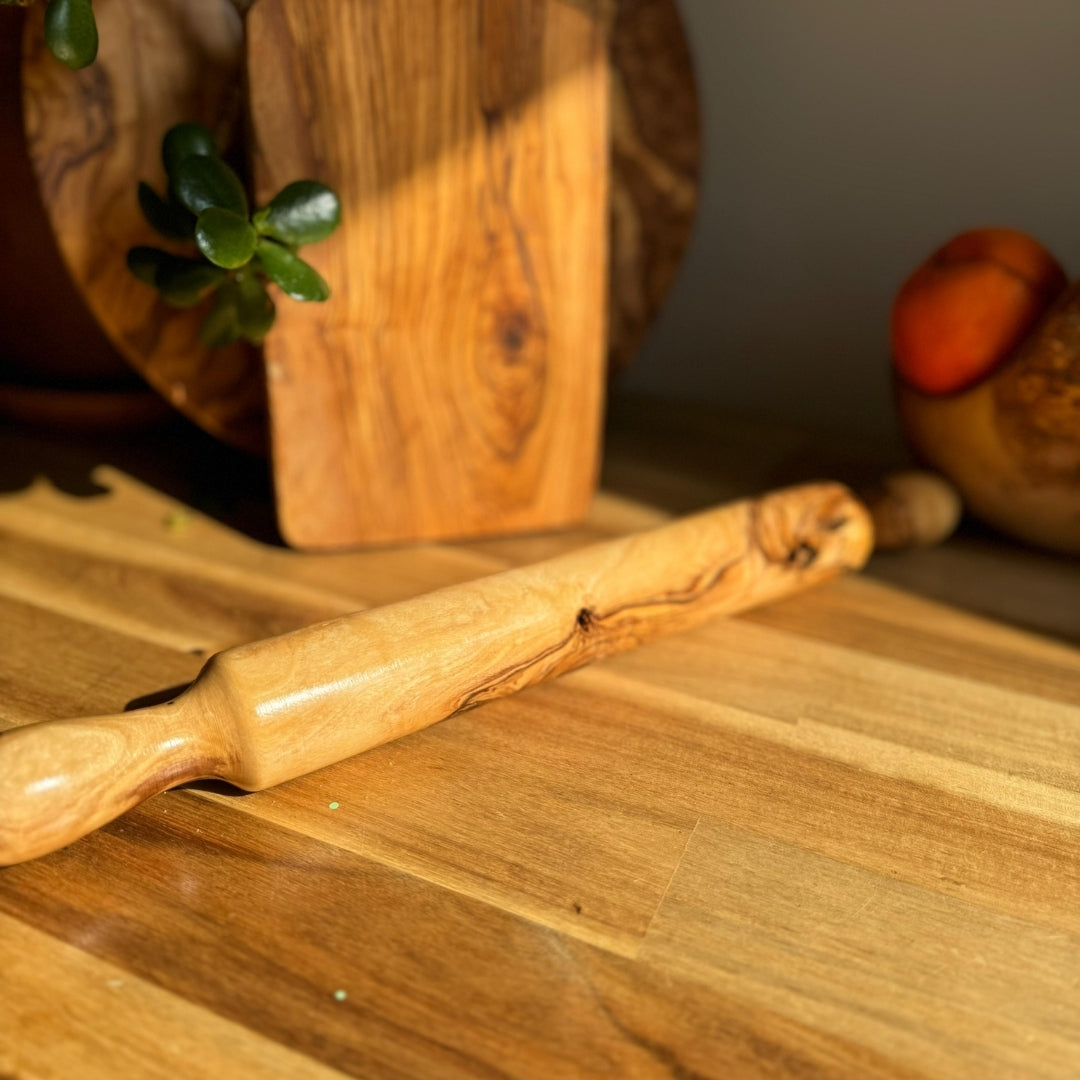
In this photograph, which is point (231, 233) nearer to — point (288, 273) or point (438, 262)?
point (288, 273)

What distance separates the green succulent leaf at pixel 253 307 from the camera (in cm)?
72

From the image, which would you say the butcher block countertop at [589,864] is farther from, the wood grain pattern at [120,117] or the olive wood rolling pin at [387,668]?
the wood grain pattern at [120,117]

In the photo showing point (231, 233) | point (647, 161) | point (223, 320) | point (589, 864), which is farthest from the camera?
point (647, 161)

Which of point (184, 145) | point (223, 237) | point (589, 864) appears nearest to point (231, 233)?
point (223, 237)

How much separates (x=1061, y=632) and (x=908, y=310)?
Answer: 27 centimetres

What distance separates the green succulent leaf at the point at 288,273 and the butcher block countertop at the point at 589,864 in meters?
0.23

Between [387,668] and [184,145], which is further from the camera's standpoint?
[184,145]

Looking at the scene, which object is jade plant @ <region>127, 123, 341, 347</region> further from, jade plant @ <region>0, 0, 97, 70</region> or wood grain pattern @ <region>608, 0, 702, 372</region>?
wood grain pattern @ <region>608, 0, 702, 372</region>

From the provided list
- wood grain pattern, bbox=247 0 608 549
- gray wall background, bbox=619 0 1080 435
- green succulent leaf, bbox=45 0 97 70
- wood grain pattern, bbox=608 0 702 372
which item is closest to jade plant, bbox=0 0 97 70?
green succulent leaf, bbox=45 0 97 70

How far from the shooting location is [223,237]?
0.64 metres

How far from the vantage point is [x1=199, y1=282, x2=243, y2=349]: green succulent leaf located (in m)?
0.73

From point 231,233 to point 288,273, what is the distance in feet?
0.16

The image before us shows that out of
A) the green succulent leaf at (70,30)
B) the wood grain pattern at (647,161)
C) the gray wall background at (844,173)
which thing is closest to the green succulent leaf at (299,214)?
the green succulent leaf at (70,30)

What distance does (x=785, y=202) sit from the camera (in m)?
1.09
